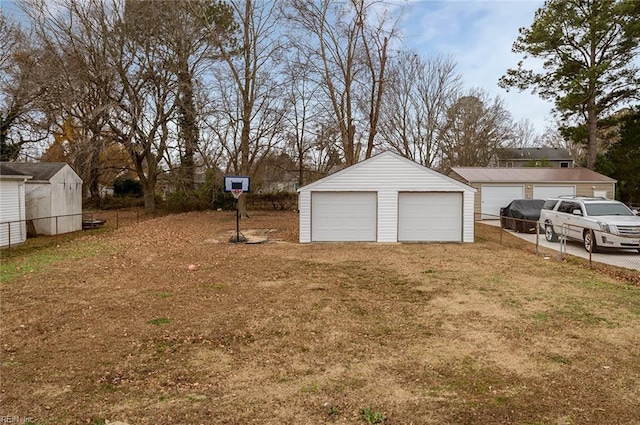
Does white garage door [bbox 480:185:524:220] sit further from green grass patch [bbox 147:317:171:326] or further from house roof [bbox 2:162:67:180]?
house roof [bbox 2:162:67:180]

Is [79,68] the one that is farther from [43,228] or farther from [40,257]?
[40,257]

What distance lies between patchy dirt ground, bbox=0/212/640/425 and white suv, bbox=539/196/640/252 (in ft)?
8.16

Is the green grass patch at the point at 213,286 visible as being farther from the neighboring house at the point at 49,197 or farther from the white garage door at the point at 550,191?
the white garage door at the point at 550,191

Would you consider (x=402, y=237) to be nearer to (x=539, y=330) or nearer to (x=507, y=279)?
(x=507, y=279)

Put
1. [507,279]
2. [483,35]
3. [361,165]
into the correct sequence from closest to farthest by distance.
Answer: [507,279] → [483,35] → [361,165]

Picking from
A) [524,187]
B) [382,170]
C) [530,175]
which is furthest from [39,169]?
[530,175]

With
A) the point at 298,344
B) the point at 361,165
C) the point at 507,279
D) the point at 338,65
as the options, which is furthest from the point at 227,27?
the point at 298,344

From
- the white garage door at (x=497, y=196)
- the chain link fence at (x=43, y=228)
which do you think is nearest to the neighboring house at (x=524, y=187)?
the white garage door at (x=497, y=196)

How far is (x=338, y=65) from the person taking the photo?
81.1 ft

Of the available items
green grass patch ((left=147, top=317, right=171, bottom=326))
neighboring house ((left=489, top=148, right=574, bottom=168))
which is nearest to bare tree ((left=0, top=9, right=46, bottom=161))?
green grass patch ((left=147, top=317, right=171, bottom=326))

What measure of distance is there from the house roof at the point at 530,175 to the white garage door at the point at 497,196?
500mm

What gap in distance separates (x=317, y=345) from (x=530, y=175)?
24.3 m

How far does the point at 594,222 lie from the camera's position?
12.1m

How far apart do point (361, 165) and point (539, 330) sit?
994 cm
